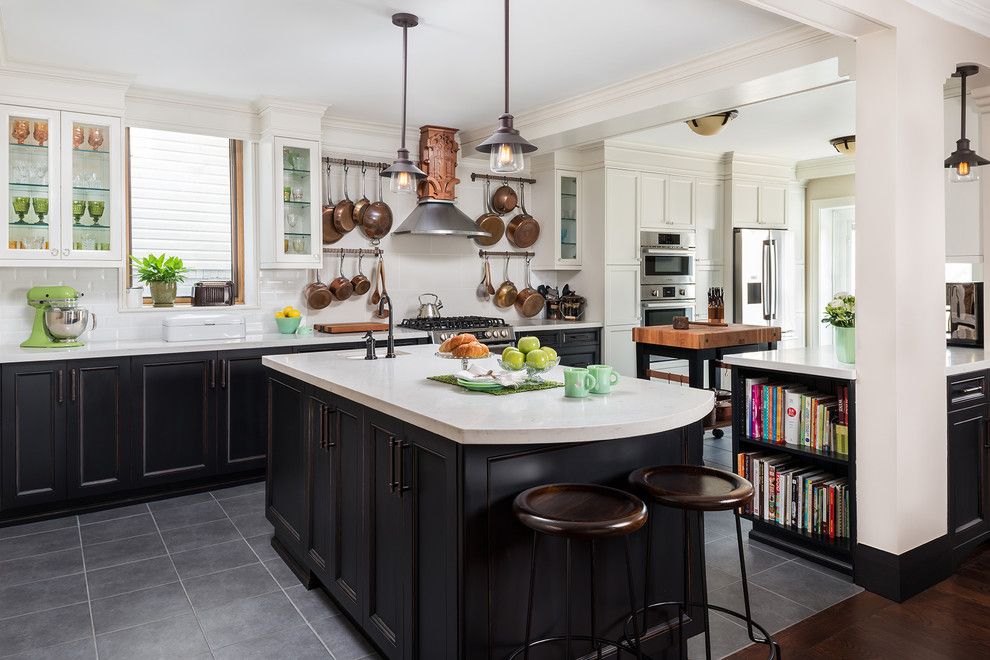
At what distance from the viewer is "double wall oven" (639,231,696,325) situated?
6.45 metres

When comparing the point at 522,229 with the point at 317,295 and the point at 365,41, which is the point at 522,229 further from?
the point at 365,41

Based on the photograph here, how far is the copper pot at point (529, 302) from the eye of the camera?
629cm

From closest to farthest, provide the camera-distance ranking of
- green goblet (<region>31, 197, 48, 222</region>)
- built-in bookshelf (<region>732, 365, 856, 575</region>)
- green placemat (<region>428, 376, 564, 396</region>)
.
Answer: green placemat (<region>428, 376, 564, 396</region>) → built-in bookshelf (<region>732, 365, 856, 575</region>) → green goblet (<region>31, 197, 48, 222</region>)

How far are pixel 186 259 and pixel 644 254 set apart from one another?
3.88 m

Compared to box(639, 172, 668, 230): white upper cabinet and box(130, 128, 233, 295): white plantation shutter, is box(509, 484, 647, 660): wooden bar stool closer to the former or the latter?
box(130, 128, 233, 295): white plantation shutter

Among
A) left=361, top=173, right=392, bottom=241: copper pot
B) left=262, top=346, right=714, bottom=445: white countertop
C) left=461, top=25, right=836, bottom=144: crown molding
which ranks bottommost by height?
left=262, top=346, right=714, bottom=445: white countertop

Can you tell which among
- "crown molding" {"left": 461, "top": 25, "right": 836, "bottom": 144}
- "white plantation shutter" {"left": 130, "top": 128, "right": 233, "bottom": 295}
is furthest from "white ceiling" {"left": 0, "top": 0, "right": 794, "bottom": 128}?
"white plantation shutter" {"left": 130, "top": 128, "right": 233, "bottom": 295}

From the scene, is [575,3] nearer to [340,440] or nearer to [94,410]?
[340,440]

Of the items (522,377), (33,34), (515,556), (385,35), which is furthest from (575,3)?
(33,34)

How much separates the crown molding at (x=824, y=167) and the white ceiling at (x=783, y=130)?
0.20 meters

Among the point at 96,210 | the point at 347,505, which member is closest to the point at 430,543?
the point at 347,505

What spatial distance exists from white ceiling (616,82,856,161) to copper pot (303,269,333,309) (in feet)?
9.37

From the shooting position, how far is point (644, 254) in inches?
252

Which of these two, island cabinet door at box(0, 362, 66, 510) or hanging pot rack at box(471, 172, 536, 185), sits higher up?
hanging pot rack at box(471, 172, 536, 185)
